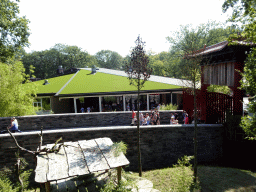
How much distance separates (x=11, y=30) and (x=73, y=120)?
10660 millimetres

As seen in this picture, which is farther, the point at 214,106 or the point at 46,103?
the point at 46,103

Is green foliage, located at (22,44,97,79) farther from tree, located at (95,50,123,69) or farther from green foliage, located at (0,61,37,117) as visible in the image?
green foliage, located at (0,61,37,117)

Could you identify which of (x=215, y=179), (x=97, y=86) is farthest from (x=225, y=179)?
(x=97, y=86)

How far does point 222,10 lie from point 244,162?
10.4 m

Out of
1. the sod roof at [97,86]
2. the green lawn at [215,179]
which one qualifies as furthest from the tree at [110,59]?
the green lawn at [215,179]

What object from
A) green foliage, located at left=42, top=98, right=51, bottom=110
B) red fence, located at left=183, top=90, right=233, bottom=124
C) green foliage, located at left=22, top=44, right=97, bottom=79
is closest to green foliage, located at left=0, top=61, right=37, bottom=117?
green foliage, located at left=42, top=98, right=51, bottom=110

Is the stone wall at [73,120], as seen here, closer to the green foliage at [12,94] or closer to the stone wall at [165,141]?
the green foliage at [12,94]

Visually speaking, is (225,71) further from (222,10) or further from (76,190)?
(76,190)

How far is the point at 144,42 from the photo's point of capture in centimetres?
704

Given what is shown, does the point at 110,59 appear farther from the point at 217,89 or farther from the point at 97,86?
the point at 217,89

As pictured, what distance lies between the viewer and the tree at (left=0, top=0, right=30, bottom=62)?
1578cm

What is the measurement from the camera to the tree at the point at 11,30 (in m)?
15.8

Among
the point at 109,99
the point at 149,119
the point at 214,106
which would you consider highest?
the point at 214,106

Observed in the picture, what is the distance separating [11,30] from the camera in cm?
1644
